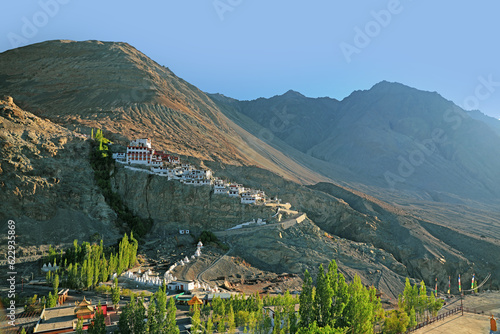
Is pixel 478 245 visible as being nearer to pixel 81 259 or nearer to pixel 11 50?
pixel 81 259

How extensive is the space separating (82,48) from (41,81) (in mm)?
25548

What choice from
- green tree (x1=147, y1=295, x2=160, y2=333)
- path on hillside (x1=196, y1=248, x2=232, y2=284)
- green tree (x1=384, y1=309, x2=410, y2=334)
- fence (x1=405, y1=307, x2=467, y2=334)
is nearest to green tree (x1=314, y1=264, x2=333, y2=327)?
green tree (x1=384, y1=309, x2=410, y2=334)

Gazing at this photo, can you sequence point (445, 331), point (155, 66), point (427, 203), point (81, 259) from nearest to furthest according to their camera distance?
1. point (445, 331)
2. point (81, 259)
3. point (427, 203)
4. point (155, 66)

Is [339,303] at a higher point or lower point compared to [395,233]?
higher

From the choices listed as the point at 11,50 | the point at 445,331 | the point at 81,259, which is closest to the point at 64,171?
the point at 81,259

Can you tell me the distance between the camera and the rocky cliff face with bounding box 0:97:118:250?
6531 centimetres

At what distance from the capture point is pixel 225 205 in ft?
254

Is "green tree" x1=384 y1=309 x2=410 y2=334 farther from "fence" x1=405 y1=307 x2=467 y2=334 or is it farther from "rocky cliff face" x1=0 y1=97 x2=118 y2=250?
"rocky cliff face" x1=0 y1=97 x2=118 y2=250

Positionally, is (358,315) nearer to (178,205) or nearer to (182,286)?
(182,286)

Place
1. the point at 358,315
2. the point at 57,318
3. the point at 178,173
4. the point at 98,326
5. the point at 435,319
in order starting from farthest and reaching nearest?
the point at 178,173 < the point at 435,319 < the point at 57,318 < the point at 358,315 < the point at 98,326

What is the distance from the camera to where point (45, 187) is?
70812 millimetres

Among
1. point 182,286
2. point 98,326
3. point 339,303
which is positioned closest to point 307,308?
point 339,303

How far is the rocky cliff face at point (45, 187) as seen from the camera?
214 feet

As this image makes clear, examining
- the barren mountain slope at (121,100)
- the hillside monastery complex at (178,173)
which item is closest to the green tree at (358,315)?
the hillside monastery complex at (178,173)
